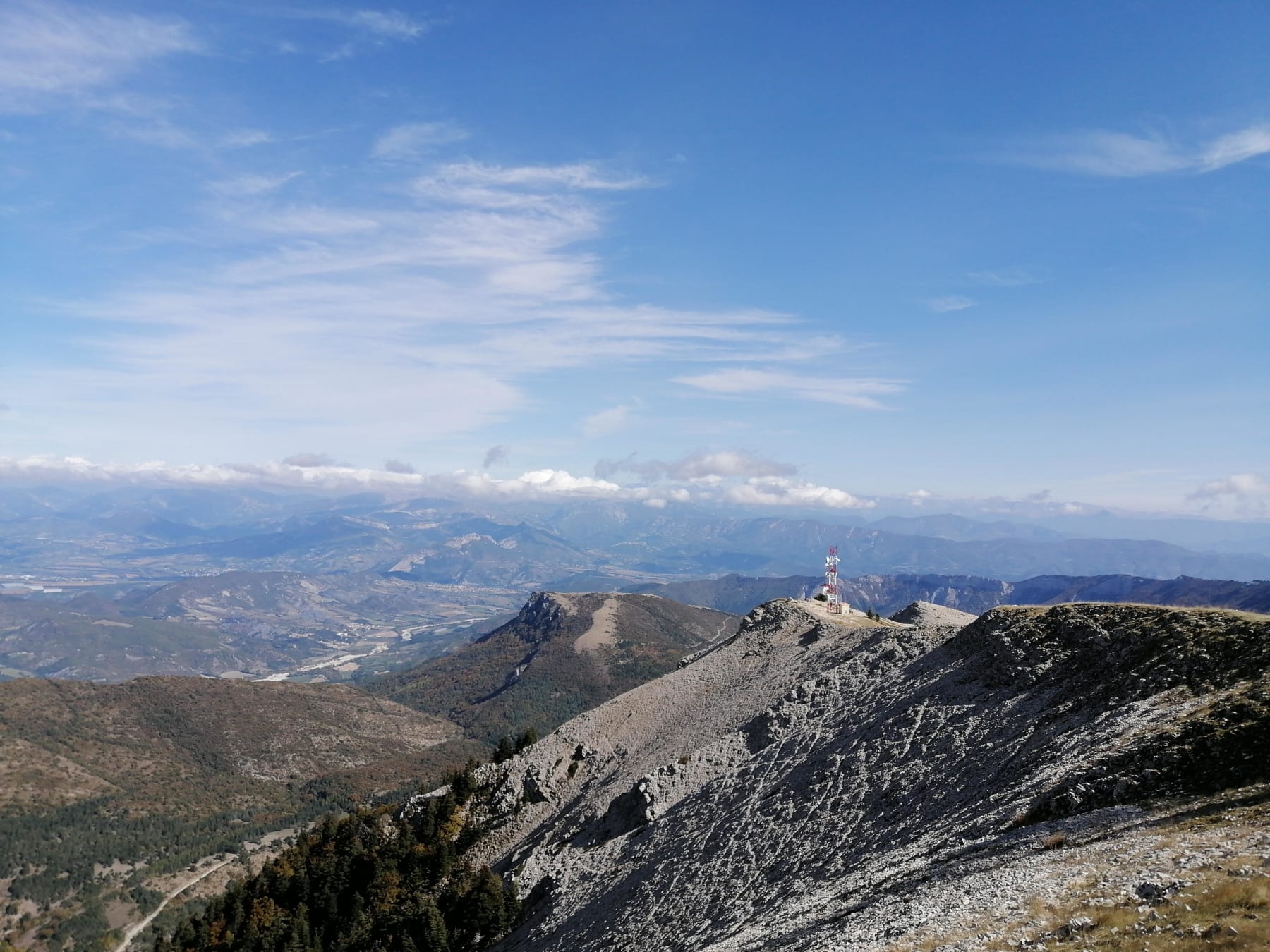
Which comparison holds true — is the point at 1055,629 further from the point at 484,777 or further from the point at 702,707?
the point at 484,777

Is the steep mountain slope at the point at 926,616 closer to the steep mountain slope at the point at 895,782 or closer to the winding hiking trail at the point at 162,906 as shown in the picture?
the steep mountain slope at the point at 895,782

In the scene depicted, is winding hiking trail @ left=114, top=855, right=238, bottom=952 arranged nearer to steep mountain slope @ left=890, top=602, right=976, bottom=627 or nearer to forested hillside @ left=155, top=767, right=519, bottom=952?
forested hillside @ left=155, top=767, right=519, bottom=952

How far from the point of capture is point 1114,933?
2033 centimetres

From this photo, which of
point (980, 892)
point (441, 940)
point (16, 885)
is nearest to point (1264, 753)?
point (980, 892)

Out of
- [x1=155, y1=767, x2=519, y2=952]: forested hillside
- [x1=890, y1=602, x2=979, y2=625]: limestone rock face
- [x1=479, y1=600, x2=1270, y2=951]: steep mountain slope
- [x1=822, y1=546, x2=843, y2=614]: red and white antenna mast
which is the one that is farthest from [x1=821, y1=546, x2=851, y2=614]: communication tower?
[x1=155, y1=767, x2=519, y2=952]: forested hillside

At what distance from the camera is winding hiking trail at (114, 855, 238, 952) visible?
14325 centimetres

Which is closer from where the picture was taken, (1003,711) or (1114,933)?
(1114,933)

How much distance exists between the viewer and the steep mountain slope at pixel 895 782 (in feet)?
100

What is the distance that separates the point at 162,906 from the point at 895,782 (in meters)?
186

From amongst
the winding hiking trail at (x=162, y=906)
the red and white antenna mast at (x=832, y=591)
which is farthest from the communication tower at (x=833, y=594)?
the winding hiking trail at (x=162, y=906)

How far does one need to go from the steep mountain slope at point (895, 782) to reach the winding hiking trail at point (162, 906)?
389 ft

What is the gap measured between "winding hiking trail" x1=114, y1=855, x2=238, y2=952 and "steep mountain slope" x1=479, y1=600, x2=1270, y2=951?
118613 millimetres

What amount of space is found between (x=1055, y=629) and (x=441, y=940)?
61.9 metres

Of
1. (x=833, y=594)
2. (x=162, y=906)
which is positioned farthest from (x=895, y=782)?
(x=162, y=906)
